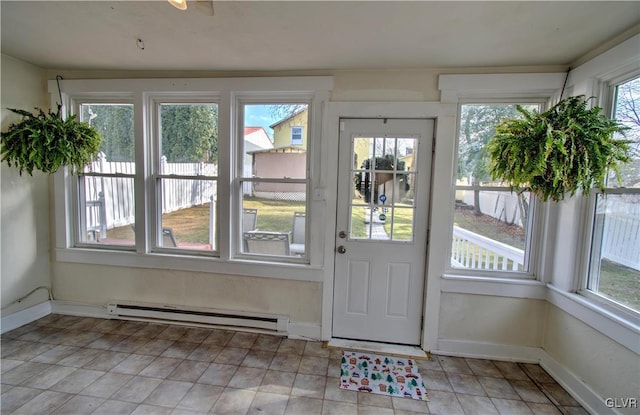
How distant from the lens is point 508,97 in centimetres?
244

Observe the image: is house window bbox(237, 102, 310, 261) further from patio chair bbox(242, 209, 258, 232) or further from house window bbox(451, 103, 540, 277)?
house window bbox(451, 103, 540, 277)

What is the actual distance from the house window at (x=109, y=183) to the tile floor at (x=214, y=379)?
953 millimetres

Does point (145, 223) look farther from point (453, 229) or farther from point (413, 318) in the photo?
point (453, 229)

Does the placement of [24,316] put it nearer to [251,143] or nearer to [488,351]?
[251,143]

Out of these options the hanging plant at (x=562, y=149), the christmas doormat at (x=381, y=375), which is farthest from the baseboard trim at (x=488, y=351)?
the hanging plant at (x=562, y=149)

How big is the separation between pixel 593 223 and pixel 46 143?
4.37m

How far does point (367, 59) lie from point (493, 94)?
1144 mm

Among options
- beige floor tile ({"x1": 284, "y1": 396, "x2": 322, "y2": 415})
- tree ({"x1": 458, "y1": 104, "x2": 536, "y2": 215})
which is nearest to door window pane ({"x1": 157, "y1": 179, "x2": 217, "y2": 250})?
beige floor tile ({"x1": 284, "y1": 396, "x2": 322, "y2": 415})

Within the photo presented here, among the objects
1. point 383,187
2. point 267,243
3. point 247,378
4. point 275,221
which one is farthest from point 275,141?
point 247,378

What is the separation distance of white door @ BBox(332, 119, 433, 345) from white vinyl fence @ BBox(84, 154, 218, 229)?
4.60 ft

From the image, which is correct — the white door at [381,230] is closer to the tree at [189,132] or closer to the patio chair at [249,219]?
the patio chair at [249,219]

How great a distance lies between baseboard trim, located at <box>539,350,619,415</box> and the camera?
1.86 metres

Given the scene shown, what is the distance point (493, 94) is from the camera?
244 centimetres

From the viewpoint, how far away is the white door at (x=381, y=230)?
2582mm
